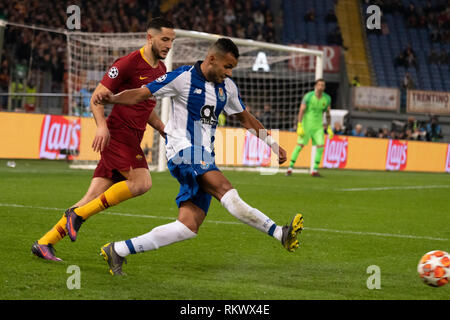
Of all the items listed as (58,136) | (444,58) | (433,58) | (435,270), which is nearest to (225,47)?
(435,270)

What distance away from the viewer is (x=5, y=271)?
4.65 meters

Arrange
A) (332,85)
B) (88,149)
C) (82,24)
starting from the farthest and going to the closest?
(332,85)
(82,24)
(88,149)

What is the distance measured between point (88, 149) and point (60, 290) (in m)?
12.6

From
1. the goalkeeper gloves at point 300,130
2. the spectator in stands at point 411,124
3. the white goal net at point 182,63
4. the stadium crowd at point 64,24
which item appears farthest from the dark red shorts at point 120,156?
the spectator in stands at point 411,124

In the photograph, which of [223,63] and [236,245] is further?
[236,245]

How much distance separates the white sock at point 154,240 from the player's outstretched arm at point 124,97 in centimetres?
85

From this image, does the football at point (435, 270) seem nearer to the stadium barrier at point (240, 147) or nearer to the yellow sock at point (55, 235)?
the yellow sock at point (55, 235)

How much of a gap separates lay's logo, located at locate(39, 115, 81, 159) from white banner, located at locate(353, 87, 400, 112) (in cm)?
1474

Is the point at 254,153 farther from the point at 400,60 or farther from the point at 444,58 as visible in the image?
the point at 444,58

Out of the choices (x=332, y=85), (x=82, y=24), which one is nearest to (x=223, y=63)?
(x=82, y=24)

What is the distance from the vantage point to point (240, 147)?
19.6m

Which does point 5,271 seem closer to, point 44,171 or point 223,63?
point 223,63

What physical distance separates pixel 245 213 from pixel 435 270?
4.09 feet
